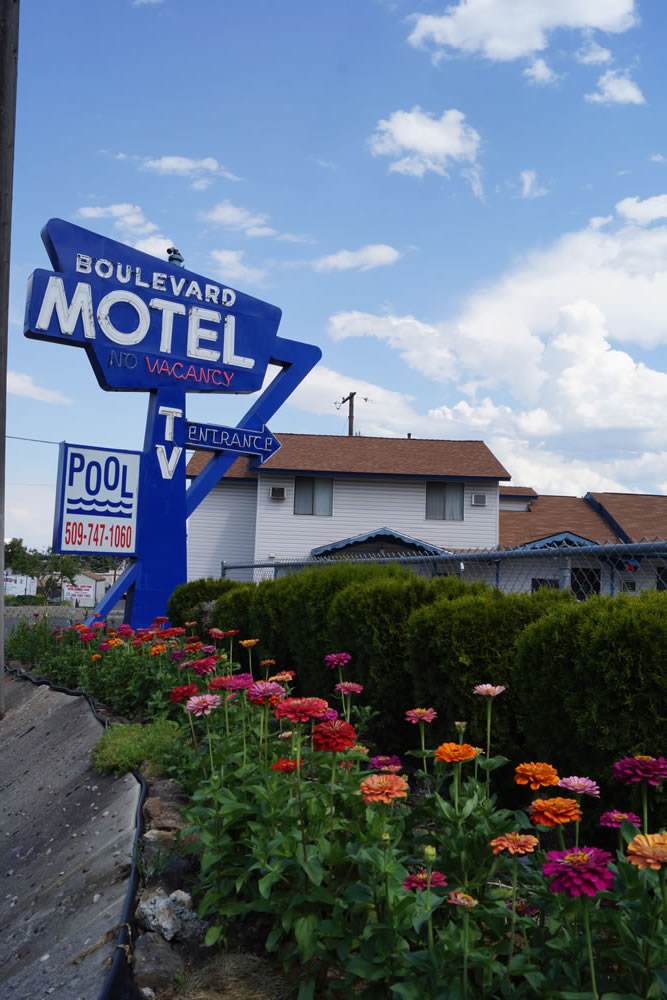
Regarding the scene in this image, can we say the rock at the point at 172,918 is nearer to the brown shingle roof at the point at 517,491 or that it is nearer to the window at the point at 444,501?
the window at the point at 444,501

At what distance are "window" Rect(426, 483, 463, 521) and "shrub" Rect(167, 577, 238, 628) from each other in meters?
13.2

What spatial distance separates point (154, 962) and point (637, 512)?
24.4 metres

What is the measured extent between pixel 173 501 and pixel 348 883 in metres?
11.1

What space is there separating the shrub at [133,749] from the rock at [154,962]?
169 cm

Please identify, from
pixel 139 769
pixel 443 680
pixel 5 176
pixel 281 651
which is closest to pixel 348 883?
pixel 443 680

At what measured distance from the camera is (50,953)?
303 cm

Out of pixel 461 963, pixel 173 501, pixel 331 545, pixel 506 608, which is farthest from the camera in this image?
pixel 331 545

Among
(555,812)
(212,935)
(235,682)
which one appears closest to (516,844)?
(555,812)

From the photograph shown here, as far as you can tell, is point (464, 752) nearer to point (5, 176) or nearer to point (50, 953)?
point (50, 953)

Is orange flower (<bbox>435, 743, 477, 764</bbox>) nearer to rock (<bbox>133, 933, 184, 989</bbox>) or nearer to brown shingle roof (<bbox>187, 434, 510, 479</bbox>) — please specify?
rock (<bbox>133, 933, 184, 989</bbox>)

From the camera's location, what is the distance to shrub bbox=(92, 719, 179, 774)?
15.3 ft

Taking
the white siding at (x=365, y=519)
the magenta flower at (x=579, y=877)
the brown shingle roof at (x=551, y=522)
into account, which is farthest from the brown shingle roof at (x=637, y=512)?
the magenta flower at (x=579, y=877)

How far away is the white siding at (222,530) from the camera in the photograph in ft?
75.2

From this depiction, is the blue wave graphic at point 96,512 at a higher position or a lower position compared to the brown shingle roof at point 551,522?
lower
